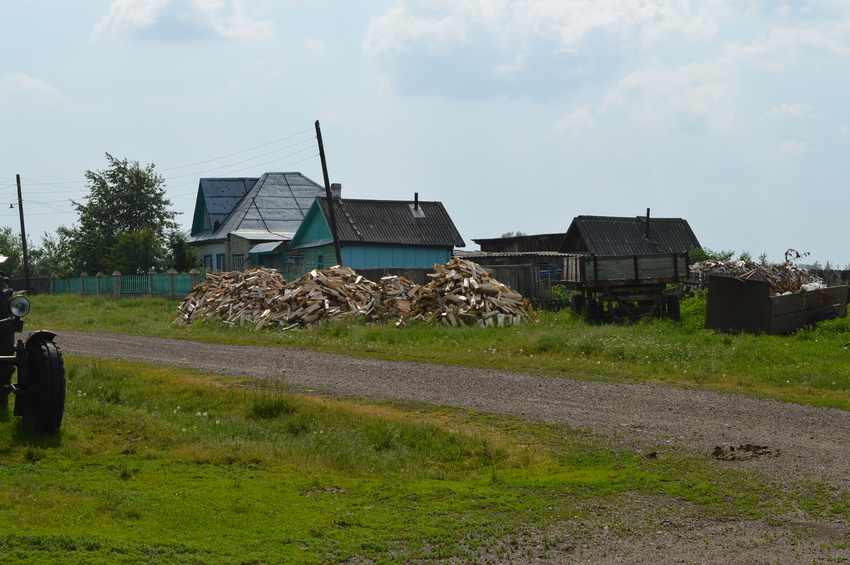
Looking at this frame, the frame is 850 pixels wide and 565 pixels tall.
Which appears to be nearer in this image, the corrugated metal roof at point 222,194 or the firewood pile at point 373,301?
the firewood pile at point 373,301

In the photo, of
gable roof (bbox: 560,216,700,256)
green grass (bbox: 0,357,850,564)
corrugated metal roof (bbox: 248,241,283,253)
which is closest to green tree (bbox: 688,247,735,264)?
gable roof (bbox: 560,216,700,256)

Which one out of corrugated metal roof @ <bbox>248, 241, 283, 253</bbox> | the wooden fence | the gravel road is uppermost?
corrugated metal roof @ <bbox>248, 241, 283, 253</bbox>

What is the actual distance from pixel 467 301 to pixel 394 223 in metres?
22.1

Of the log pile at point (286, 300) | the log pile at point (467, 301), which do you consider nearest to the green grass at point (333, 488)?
the log pile at point (467, 301)

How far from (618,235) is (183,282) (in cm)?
2655

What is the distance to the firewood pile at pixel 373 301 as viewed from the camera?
24.4 meters

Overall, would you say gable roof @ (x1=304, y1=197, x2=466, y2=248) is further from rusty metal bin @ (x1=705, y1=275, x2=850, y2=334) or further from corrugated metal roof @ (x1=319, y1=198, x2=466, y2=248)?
rusty metal bin @ (x1=705, y1=275, x2=850, y2=334)

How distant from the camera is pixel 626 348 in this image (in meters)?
17.6

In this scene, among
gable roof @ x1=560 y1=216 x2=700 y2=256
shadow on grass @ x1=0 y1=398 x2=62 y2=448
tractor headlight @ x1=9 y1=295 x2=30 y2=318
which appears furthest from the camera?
gable roof @ x1=560 y1=216 x2=700 y2=256

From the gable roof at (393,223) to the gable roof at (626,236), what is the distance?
35.0 feet

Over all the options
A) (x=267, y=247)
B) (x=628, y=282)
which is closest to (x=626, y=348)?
(x=628, y=282)

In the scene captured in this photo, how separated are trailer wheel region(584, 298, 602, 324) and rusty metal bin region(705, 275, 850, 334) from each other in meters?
3.87

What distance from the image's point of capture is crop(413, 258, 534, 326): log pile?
2400 centimetres

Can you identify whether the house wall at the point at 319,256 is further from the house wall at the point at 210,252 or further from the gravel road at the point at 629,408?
the gravel road at the point at 629,408
